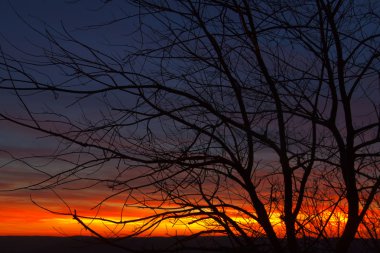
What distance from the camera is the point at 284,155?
464 cm

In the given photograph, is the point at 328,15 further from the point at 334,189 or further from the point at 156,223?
the point at 156,223

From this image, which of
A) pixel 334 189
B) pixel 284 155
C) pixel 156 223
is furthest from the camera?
pixel 334 189

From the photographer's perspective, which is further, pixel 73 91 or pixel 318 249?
pixel 318 249

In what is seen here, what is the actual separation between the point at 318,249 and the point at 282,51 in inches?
73.6

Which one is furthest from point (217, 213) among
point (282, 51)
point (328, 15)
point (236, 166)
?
point (328, 15)

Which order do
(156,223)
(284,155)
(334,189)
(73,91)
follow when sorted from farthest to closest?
(334,189)
(284,155)
(156,223)
(73,91)

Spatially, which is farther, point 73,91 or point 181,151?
point 181,151

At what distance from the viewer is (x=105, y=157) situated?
4.14 metres

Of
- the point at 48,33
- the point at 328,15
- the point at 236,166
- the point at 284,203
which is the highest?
the point at 328,15

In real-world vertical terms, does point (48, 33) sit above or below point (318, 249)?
above

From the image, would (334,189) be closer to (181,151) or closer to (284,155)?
(284,155)

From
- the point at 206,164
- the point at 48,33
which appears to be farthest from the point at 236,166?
the point at 48,33

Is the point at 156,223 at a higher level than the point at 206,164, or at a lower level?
lower

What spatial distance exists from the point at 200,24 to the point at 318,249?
2326mm
